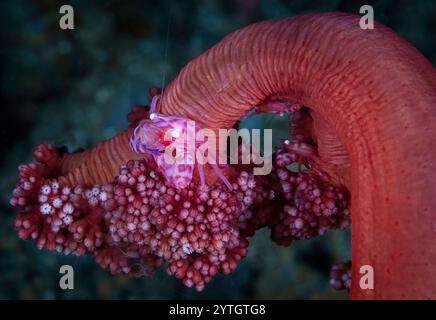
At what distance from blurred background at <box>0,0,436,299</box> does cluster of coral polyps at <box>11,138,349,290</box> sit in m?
0.88

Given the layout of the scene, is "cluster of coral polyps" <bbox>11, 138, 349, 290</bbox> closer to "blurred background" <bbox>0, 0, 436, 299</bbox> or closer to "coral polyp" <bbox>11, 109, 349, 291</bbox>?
"coral polyp" <bbox>11, 109, 349, 291</bbox>

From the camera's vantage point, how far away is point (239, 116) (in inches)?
122

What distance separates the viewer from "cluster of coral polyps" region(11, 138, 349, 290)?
2965mm

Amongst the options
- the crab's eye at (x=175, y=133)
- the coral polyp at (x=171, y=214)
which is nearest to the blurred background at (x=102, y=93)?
the coral polyp at (x=171, y=214)

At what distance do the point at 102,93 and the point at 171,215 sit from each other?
72.5 inches

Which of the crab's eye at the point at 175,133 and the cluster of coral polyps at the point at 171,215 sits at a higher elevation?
the crab's eye at the point at 175,133

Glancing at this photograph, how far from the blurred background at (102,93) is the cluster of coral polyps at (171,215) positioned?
879 mm

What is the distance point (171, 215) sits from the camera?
2947 millimetres

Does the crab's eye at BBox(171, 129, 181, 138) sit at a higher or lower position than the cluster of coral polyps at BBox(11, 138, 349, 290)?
higher

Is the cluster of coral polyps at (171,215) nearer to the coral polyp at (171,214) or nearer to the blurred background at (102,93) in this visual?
the coral polyp at (171,214)

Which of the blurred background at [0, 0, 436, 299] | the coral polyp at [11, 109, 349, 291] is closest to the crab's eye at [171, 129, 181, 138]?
the coral polyp at [11, 109, 349, 291]

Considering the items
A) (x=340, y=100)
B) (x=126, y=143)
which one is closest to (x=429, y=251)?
(x=340, y=100)

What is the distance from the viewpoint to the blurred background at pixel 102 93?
418 centimetres

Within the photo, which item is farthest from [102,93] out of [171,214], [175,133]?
[171,214]
